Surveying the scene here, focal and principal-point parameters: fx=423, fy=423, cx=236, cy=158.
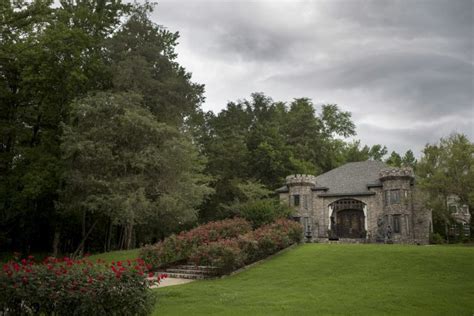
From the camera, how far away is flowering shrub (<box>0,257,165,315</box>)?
8023mm

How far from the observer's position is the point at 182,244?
64.5 feet

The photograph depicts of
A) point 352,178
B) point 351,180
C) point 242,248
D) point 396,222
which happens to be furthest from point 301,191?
point 242,248

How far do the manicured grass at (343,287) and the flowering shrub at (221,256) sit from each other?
562 mm

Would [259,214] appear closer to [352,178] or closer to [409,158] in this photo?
[352,178]

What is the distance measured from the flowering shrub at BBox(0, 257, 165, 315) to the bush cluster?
8.55m

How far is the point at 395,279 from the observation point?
1424 centimetres

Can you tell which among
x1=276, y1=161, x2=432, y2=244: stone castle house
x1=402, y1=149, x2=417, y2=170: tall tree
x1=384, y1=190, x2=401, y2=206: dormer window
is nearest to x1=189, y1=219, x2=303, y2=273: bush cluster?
x1=276, y1=161, x2=432, y2=244: stone castle house

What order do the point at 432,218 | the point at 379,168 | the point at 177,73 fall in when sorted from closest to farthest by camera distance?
the point at 177,73
the point at 432,218
the point at 379,168

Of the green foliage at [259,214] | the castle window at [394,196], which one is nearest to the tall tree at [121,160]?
the green foliage at [259,214]

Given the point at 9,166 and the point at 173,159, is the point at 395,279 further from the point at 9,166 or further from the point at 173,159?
the point at 9,166

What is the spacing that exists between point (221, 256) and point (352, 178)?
22824 millimetres

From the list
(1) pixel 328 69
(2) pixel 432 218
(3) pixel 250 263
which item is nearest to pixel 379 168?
(2) pixel 432 218

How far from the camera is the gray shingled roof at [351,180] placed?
35.3m

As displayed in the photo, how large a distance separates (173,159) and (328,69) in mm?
10739
